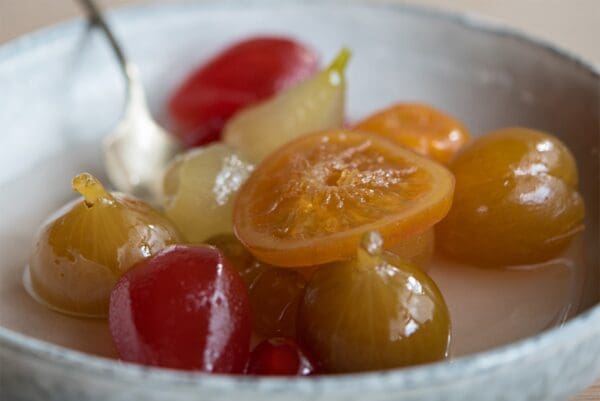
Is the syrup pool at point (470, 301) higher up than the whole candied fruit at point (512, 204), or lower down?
lower down

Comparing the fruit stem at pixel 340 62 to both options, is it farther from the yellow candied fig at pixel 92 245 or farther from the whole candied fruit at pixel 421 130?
the yellow candied fig at pixel 92 245

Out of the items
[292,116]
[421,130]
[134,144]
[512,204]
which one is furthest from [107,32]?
[512,204]

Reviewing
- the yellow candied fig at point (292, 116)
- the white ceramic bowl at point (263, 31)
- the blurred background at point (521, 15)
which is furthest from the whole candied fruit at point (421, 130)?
the blurred background at point (521, 15)

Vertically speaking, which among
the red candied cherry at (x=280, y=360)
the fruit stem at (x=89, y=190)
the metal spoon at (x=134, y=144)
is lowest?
the metal spoon at (x=134, y=144)

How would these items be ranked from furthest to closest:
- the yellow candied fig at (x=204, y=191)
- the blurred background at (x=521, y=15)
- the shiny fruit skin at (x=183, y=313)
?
the blurred background at (x=521, y=15) → the yellow candied fig at (x=204, y=191) → the shiny fruit skin at (x=183, y=313)

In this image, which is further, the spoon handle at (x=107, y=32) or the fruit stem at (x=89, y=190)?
the spoon handle at (x=107, y=32)

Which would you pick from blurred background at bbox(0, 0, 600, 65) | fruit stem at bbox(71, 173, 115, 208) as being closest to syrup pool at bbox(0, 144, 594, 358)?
fruit stem at bbox(71, 173, 115, 208)

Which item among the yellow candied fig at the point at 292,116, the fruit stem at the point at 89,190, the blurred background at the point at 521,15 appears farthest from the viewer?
the blurred background at the point at 521,15

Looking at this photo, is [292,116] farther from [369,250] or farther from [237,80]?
[369,250]

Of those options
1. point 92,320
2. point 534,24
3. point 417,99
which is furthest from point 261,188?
point 534,24
